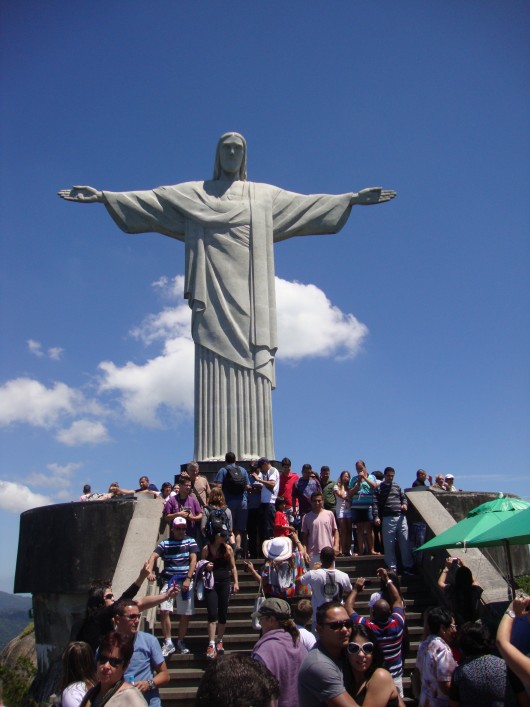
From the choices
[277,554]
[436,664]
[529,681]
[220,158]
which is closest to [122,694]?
[529,681]

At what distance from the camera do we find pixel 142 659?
15.8 feet

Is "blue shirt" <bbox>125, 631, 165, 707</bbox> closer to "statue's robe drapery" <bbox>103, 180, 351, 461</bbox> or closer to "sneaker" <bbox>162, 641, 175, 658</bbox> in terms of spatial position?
"sneaker" <bbox>162, 641, 175, 658</bbox>

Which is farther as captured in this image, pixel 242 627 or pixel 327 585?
pixel 242 627

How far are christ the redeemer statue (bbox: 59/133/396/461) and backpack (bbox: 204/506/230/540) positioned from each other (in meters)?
5.11

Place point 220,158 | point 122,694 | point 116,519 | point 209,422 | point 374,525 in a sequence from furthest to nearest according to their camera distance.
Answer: point 220,158 → point 209,422 → point 374,525 → point 116,519 → point 122,694

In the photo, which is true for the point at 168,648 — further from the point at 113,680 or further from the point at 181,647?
the point at 113,680

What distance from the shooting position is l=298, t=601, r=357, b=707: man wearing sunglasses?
147 inches

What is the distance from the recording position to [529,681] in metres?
3.51

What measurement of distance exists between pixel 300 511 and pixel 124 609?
658 centimetres

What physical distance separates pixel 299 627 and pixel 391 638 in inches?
28.3

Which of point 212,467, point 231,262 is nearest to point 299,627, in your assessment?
point 212,467

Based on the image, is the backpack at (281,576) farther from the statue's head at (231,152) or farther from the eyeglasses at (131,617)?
the statue's head at (231,152)

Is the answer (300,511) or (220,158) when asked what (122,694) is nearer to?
(300,511)

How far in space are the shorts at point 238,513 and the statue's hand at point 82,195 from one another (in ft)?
25.2
